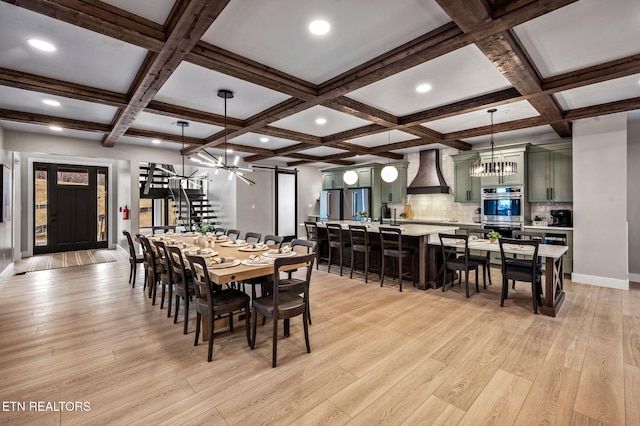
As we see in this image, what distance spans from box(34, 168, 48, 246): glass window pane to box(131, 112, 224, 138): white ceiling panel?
4.63 metres

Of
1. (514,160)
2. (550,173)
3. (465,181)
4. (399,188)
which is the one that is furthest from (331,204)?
(550,173)

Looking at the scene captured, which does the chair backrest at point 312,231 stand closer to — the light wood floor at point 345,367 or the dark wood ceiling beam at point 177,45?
the light wood floor at point 345,367

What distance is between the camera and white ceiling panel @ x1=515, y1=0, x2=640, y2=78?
2225 millimetres

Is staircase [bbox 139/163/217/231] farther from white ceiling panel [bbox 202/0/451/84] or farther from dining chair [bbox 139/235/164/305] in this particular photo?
white ceiling panel [bbox 202/0/451/84]

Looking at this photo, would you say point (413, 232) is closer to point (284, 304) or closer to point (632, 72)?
point (284, 304)

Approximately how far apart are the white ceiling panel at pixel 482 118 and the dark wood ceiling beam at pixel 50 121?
5957 millimetres

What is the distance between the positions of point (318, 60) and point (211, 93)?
1.68 meters

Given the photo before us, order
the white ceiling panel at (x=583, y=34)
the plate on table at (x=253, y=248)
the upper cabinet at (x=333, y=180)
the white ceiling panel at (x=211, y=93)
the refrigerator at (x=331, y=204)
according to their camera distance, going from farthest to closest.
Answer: the upper cabinet at (x=333, y=180)
the refrigerator at (x=331, y=204)
the plate on table at (x=253, y=248)
the white ceiling panel at (x=211, y=93)
the white ceiling panel at (x=583, y=34)

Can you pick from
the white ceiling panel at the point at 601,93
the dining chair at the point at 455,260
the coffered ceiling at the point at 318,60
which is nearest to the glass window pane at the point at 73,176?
the coffered ceiling at the point at 318,60

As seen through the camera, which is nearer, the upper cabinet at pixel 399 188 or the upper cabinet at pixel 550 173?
the upper cabinet at pixel 550 173

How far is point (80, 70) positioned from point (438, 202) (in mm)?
7341

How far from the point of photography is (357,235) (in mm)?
5449

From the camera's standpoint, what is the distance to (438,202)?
7668mm

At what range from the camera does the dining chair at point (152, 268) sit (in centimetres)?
392
